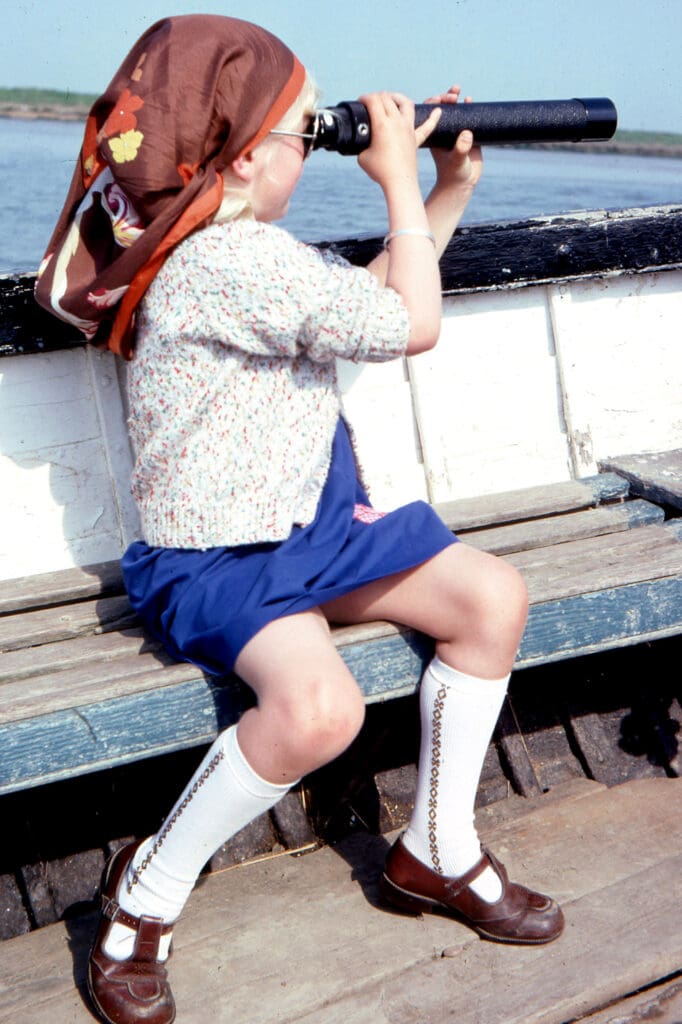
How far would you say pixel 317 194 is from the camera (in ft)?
14.9

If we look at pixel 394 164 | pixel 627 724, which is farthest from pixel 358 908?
pixel 394 164

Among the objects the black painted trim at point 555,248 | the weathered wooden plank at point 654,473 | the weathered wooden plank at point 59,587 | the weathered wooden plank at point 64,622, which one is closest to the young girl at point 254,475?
the weathered wooden plank at point 64,622

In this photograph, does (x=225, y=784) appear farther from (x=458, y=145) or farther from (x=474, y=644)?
(x=458, y=145)

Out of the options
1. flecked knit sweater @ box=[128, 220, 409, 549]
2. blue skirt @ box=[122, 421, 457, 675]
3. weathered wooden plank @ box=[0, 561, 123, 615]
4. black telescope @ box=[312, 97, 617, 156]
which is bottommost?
weathered wooden plank @ box=[0, 561, 123, 615]

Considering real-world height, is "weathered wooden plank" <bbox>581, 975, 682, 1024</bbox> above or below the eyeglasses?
below

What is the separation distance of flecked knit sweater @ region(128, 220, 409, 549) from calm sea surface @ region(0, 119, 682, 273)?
1.78 ft

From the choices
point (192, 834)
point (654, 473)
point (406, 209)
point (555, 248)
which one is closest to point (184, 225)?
point (406, 209)

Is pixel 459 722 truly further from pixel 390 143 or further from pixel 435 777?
pixel 390 143

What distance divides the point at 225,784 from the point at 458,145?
3.72 feet

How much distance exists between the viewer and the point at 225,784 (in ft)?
5.27

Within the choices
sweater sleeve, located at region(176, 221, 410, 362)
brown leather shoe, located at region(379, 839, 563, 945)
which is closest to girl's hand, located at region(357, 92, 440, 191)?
sweater sleeve, located at region(176, 221, 410, 362)

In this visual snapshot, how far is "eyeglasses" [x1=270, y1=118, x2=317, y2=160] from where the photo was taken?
5.60ft

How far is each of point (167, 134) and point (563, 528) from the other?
1073 millimetres

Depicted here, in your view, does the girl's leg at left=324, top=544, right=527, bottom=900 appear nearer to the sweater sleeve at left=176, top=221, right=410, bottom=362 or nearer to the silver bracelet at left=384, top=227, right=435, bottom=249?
the sweater sleeve at left=176, top=221, right=410, bottom=362
